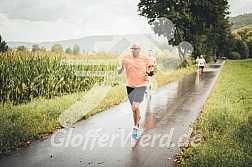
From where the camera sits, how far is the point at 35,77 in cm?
1029

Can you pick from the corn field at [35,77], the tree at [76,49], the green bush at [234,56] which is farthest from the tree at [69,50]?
the green bush at [234,56]

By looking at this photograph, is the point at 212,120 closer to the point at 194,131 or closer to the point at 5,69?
the point at 194,131

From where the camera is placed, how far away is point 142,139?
19.4 feet

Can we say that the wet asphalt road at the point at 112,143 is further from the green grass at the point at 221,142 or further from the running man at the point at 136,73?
the running man at the point at 136,73

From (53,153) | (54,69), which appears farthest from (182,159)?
(54,69)

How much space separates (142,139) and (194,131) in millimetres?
1398

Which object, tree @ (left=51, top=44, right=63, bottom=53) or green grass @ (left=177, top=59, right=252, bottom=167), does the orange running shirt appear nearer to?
green grass @ (left=177, top=59, right=252, bottom=167)

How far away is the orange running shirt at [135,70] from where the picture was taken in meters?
5.98

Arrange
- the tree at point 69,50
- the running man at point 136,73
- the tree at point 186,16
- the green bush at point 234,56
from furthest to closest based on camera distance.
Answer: the green bush at point 234,56
the tree at point 186,16
the tree at point 69,50
the running man at point 136,73

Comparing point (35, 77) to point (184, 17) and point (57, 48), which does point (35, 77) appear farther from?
point (184, 17)

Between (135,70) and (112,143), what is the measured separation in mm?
1724

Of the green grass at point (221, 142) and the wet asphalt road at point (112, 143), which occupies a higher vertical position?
the green grass at point (221, 142)

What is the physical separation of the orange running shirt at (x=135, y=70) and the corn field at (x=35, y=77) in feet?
16.4

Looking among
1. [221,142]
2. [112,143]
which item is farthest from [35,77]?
[221,142]
